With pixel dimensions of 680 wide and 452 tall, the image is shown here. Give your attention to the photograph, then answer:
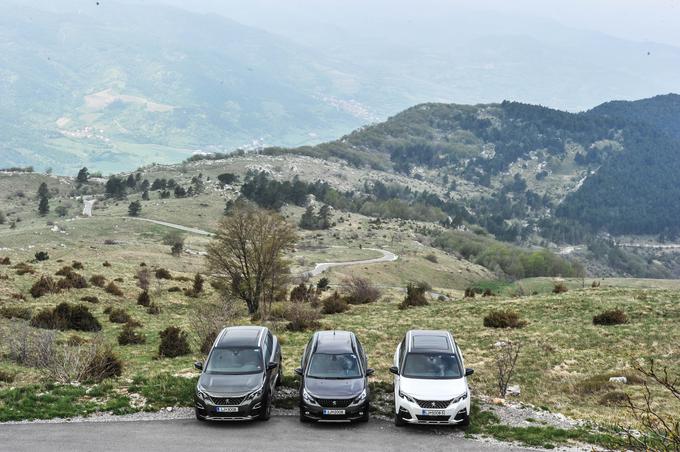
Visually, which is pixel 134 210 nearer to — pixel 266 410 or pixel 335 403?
pixel 266 410

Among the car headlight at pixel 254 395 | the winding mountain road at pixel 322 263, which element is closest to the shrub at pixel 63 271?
the winding mountain road at pixel 322 263

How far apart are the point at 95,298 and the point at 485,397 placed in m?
32.4

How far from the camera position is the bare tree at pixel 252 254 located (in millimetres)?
46688

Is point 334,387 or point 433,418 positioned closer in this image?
point 433,418

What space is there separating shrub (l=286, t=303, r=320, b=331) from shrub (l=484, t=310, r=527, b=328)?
1102cm

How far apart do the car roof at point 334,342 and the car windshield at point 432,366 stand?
2.07 m

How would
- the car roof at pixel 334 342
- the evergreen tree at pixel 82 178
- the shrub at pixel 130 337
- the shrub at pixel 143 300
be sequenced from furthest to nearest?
1. the evergreen tree at pixel 82 178
2. the shrub at pixel 143 300
3. the shrub at pixel 130 337
4. the car roof at pixel 334 342

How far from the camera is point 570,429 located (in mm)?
17641

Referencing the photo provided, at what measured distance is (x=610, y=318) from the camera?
34688 millimetres

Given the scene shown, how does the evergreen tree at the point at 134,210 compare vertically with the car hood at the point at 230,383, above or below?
above

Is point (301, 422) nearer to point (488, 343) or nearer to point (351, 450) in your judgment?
point (351, 450)

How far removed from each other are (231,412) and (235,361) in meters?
2.12

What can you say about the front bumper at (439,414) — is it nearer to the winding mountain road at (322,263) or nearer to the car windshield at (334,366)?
the car windshield at (334,366)

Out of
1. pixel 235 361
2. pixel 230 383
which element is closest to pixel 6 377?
pixel 235 361
